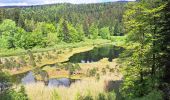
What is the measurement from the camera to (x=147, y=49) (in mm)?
24750

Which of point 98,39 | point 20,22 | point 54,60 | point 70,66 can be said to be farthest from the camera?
point 98,39

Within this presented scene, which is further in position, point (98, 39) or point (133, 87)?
point (98, 39)

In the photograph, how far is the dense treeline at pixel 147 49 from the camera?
24562mm

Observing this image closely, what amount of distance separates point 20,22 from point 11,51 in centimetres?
2039

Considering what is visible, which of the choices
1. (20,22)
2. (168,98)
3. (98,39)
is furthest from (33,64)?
(98,39)

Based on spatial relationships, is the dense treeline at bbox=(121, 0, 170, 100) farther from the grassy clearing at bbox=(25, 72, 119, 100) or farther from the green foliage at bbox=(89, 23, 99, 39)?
the green foliage at bbox=(89, 23, 99, 39)

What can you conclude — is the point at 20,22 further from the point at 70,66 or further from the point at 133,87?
the point at 133,87

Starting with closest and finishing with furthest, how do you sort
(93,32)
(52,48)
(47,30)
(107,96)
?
(107,96) → (52,48) → (47,30) → (93,32)

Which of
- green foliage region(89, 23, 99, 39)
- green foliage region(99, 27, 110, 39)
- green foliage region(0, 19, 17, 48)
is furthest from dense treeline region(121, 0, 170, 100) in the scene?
green foliage region(99, 27, 110, 39)

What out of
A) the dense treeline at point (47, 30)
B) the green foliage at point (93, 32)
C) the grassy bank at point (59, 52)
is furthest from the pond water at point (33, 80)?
the green foliage at point (93, 32)

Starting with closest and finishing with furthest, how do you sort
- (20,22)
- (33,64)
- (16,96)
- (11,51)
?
(16,96), (33,64), (11,51), (20,22)

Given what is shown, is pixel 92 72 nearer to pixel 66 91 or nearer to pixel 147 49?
pixel 66 91

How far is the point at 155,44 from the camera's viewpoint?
24.8m

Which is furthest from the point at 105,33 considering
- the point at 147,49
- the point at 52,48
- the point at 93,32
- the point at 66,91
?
the point at 147,49
